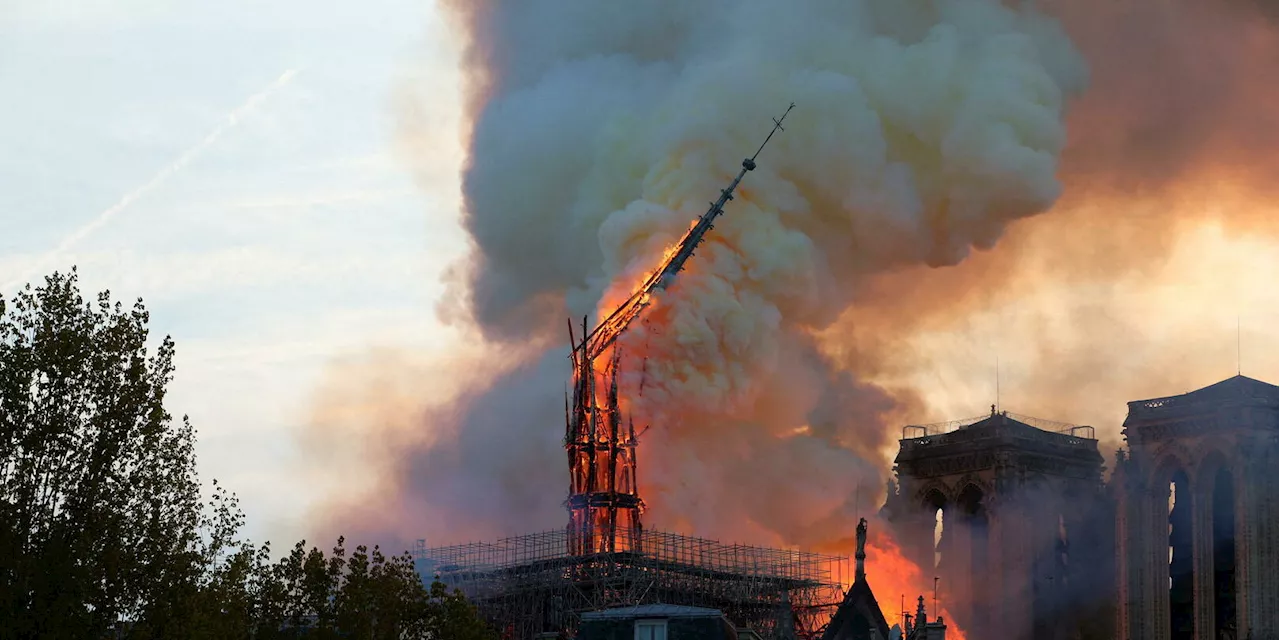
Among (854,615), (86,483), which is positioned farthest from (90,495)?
(854,615)

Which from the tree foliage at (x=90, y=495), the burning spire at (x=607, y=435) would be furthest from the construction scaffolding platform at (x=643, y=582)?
the tree foliage at (x=90, y=495)

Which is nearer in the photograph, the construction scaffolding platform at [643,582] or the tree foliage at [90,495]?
the tree foliage at [90,495]

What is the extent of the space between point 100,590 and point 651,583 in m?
71.4

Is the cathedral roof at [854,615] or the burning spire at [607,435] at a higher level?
the burning spire at [607,435]

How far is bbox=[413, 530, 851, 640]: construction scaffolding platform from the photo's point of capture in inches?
5979

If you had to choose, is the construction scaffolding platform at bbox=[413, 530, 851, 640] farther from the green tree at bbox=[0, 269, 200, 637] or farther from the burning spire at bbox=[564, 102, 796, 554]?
the green tree at bbox=[0, 269, 200, 637]

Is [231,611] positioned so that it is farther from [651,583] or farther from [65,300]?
[651,583]

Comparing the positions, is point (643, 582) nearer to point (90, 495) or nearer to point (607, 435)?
point (607, 435)

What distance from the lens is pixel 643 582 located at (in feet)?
498

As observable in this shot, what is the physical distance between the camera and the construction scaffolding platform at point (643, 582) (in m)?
152

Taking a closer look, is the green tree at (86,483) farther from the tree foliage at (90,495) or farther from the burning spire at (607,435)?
the burning spire at (607,435)

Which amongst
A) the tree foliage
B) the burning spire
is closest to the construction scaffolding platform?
the burning spire

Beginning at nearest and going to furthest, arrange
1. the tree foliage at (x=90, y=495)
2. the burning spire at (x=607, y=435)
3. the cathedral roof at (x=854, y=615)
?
the tree foliage at (x=90, y=495) → the cathedral roof at (x=854, y=615) → the burning spire at (x=607, y=435)

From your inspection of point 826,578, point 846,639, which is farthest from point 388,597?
point 826,578
